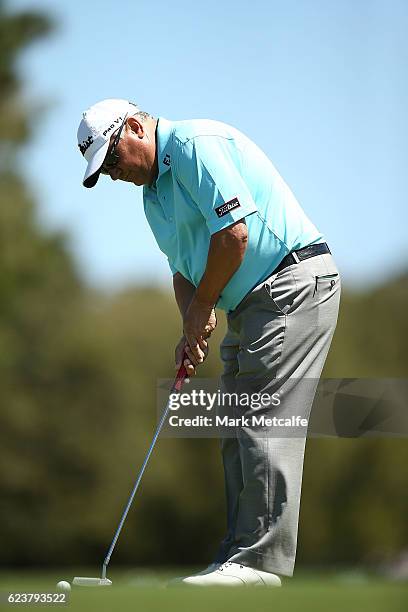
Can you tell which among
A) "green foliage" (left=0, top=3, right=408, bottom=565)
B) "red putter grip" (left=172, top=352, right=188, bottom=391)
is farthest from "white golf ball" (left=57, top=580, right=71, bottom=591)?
"green foliage" (left=0, top=3, right=408, bottom=565)

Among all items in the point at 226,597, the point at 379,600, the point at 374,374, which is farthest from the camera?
the point at 374,374

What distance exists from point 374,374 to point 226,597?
2306 cm

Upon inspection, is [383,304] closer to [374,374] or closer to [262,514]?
[374,374]

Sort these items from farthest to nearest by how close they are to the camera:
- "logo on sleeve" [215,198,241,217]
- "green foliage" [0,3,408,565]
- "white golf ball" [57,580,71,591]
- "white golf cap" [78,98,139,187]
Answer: "green foliage" [0,3,408,565]
"white golf cap" [78,98,139,187]
"logo on sleeve" [215,198,241,217]
"white golf ball" [57,580,71,591]

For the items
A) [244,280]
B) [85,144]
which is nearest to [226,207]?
[244,280]

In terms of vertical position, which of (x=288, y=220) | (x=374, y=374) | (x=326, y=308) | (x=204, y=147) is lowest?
(x=374, y=374)

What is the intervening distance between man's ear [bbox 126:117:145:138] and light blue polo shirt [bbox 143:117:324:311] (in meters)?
0.07

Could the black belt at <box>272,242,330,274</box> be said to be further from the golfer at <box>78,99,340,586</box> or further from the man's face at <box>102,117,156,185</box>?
Answer: the man's face at <box>102,117,156,185</box>

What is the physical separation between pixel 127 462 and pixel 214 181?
77.6 ft

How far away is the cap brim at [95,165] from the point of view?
4016 mm

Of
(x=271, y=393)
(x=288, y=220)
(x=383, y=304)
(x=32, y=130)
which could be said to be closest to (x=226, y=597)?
A: (x=271, y=393)

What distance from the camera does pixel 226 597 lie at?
3.59 m

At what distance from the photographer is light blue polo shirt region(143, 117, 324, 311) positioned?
3846 mm

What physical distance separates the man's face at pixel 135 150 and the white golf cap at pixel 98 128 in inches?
1.5
